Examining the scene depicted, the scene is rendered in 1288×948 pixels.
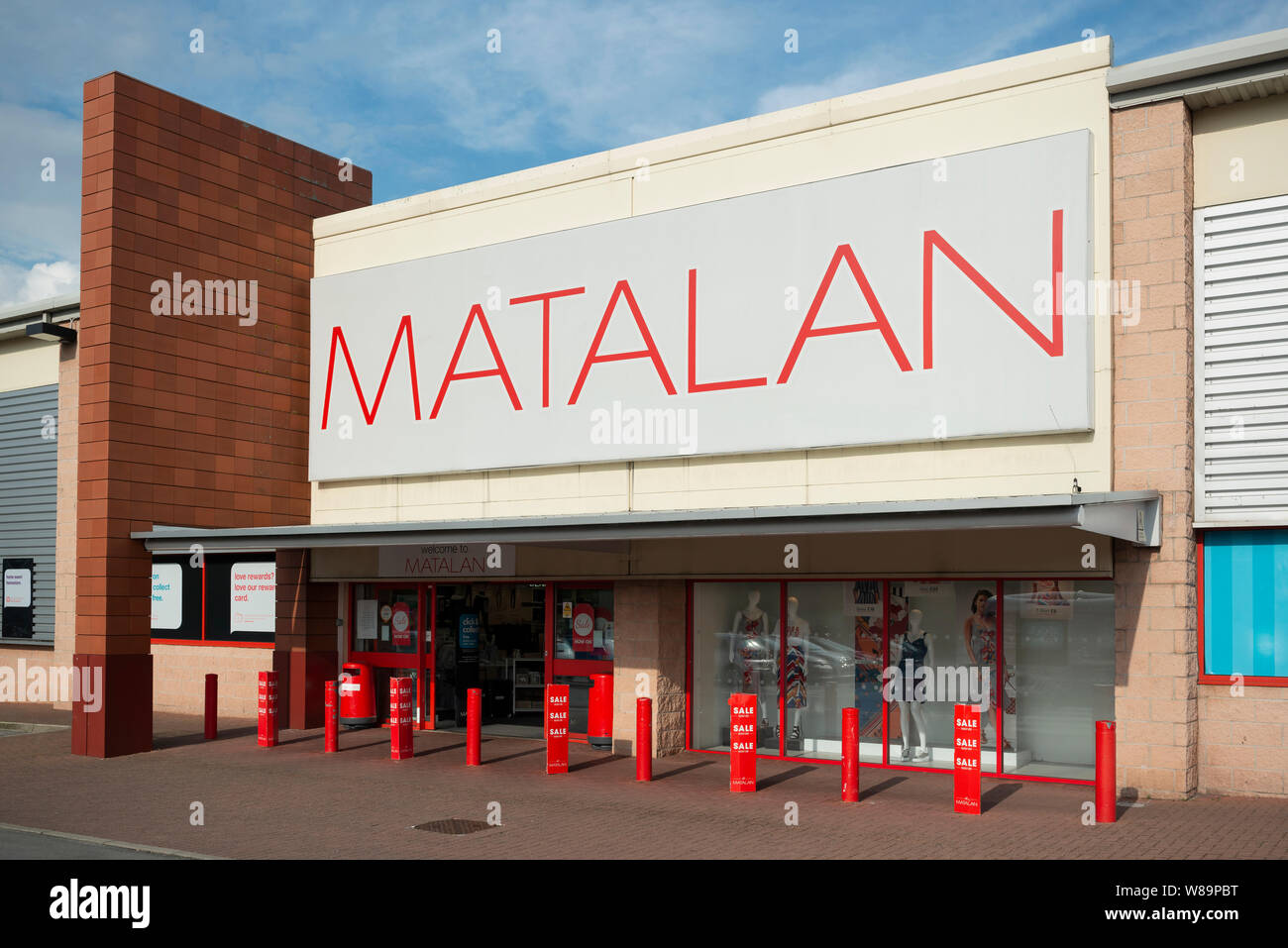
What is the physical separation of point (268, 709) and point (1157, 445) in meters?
12.4

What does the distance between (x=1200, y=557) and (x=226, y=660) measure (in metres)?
16.8

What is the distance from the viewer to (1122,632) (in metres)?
12.6

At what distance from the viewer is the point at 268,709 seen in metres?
17.2

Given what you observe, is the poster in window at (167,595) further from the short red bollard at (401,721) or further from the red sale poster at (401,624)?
the short red bollard at (401,721)

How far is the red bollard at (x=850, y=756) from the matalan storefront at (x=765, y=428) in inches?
81.4

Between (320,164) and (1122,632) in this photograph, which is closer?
(1122,632)

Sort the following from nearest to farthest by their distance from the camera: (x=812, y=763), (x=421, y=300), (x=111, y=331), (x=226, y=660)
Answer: (x=812, y=763) < (x=111, y=331) < (x=421, y=300) < (x=226, y=660)

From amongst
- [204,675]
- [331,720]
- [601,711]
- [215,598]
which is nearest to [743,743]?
[601,711]

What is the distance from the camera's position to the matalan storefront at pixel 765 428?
13.0 m

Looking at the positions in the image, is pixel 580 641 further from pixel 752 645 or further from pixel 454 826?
pixel 454 826

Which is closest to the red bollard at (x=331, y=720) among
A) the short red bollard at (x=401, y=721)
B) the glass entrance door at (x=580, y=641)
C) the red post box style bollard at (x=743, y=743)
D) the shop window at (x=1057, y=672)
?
the short red bollard at (x=401, y=721)

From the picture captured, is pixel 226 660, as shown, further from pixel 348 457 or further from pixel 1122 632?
pixel 1122 632

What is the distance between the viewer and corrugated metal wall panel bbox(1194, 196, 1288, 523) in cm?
1237
